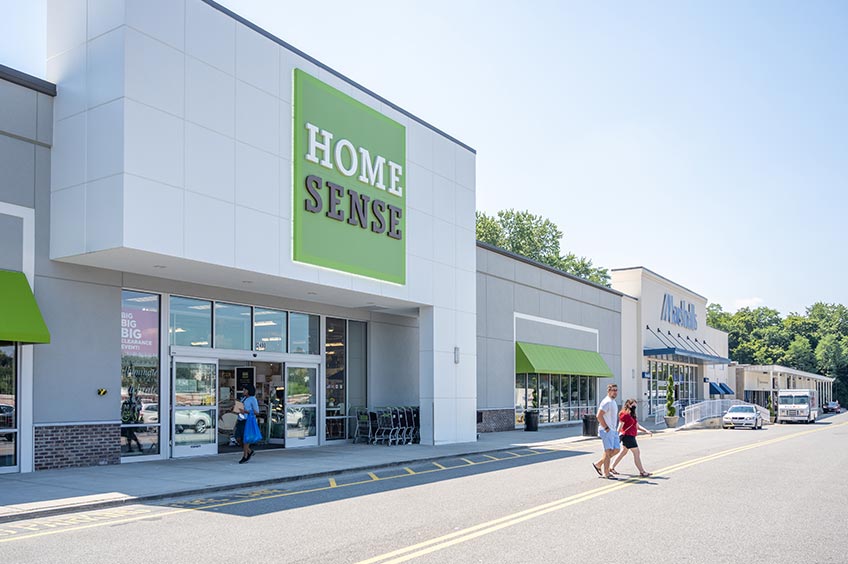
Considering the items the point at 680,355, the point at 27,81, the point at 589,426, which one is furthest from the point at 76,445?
the point at 680,355

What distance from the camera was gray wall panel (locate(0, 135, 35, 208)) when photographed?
15.1 meters

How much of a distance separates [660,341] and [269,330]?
1458 inches

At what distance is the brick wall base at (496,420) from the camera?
100.0 ft

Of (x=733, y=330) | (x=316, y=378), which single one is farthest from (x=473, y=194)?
(x=733, y=330)

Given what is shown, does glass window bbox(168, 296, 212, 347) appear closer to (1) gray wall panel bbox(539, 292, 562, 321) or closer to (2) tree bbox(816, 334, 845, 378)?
(1) gray wall panel bbox(539, 292, 562, 321)

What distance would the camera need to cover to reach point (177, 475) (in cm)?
1496

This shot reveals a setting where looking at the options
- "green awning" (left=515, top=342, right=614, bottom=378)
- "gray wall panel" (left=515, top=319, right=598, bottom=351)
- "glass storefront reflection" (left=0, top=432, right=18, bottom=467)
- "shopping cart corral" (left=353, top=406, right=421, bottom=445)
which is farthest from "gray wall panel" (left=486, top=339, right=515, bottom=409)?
"glass storefront reflection" (left=0, top=432, right=18, bottom=467)

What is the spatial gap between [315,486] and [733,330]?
125 m

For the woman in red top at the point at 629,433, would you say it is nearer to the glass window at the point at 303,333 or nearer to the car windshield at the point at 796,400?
the glass window at the point at 303,333

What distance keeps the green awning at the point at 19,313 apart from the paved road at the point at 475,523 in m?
4.54

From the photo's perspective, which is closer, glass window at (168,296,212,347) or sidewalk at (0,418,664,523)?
sidewalk at (0,418,664,523)

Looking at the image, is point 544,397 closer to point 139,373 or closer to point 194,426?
point 194,426

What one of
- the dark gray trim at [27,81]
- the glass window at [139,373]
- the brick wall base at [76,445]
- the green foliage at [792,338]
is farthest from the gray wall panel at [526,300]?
the green foliage at [792,338]

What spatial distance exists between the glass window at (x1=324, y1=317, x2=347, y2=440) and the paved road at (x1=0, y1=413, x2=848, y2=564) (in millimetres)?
7525
